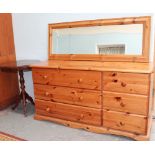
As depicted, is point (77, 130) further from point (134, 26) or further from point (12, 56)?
point (12, 56)

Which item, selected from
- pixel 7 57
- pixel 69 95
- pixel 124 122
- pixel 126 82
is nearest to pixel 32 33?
pixel 7 57

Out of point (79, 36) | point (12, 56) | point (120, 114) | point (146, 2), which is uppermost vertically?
point (146, 2)

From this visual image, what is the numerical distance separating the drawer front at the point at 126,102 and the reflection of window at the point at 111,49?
0.56m

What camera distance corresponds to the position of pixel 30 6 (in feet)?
7.80

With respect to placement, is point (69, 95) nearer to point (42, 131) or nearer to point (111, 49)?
point (42, 131)

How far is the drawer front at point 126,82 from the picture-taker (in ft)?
5.99

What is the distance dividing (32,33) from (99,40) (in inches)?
43.8

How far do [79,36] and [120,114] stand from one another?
44.4 inches

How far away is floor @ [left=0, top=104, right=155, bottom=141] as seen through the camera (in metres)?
2.08

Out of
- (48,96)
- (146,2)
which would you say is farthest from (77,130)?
(146,2)

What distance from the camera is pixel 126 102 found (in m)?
1.95

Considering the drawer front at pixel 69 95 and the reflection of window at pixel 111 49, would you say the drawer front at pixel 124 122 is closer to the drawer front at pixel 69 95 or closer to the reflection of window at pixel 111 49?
the drawer front at pixel 69 95

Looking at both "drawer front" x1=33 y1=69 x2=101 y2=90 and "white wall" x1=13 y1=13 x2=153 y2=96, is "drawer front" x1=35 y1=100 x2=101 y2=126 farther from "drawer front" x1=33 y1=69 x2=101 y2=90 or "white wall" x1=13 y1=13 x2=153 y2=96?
"white wall" x1=13 y1=13 x2=153 y2=96

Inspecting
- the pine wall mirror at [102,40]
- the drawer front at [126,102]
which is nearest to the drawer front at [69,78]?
the drawer front at [126,102]
